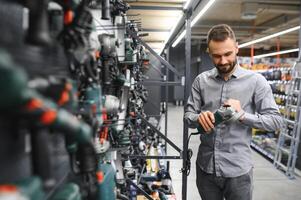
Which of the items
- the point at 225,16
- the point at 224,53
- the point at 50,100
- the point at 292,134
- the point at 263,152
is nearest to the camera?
the point at 50,100

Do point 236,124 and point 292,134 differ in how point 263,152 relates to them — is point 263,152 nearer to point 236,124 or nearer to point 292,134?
point 292,134

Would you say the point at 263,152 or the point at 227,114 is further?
the point at 263,152

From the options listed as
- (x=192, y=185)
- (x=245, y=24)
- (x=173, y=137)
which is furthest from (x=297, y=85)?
(x=245, y=24)

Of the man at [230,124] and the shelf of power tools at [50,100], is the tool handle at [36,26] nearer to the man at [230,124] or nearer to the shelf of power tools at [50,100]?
the shelf of power tools at [50,100]

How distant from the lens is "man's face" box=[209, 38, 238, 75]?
1.99 metres

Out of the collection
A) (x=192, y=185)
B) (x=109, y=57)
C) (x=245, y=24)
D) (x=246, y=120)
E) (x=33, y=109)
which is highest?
(x=245, y=24)

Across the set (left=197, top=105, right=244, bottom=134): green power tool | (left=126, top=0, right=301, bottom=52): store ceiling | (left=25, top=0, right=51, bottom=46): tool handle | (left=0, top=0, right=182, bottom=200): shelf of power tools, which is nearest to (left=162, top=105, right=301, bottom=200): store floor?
(left=126, top=0, right=301, bottom=52): store ceiling

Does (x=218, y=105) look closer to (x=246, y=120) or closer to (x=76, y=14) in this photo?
(x=246, y=120)

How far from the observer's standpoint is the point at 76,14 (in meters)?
1.04

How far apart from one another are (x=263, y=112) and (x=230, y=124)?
23cm

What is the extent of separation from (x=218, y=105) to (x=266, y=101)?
0.33 m

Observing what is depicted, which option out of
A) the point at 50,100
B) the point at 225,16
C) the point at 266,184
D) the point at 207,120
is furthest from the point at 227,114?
the point at 225,16

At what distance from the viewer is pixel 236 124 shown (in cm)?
213

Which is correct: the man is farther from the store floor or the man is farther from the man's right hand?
the store floor
